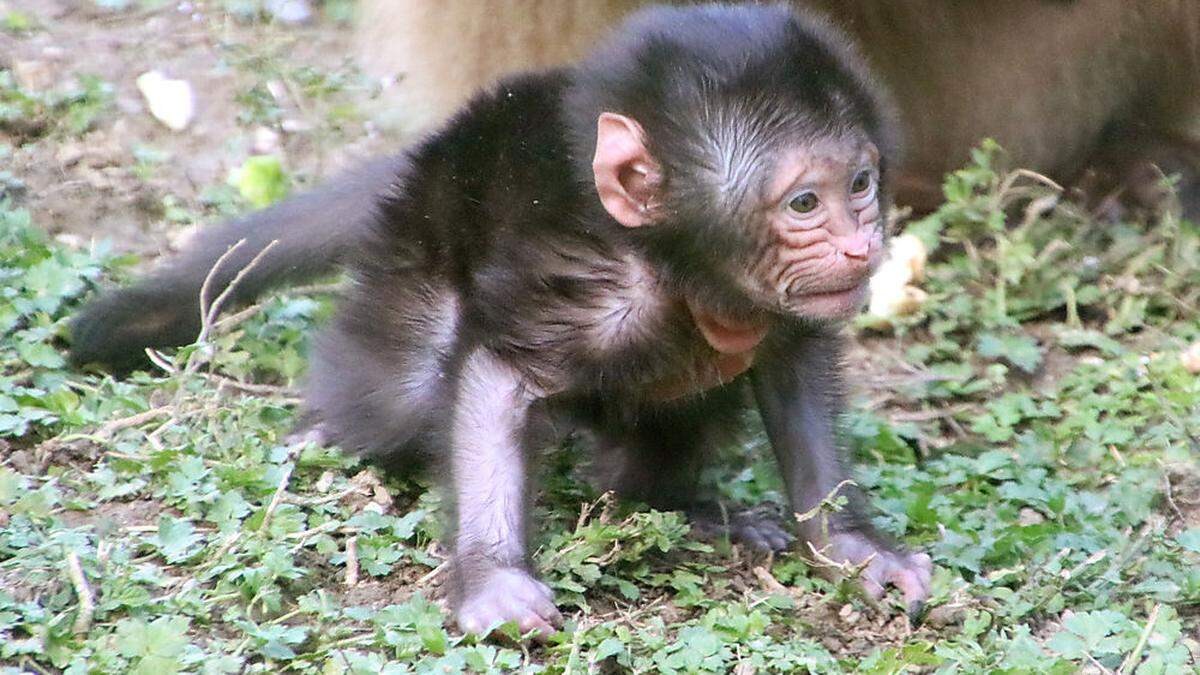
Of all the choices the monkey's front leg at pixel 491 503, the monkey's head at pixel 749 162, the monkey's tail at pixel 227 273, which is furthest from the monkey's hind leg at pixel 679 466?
the monkey's tail at pixel 227 273

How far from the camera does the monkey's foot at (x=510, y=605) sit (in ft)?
10.9

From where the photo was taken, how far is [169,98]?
247 inches

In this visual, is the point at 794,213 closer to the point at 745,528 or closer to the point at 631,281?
the point at 631,281

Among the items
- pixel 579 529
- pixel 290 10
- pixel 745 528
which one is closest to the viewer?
pixel 579 529

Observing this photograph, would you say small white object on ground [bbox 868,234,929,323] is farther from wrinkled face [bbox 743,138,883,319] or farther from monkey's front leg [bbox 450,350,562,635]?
monkey's front leg [bbox 450,350,562,635]

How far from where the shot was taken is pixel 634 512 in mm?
3828

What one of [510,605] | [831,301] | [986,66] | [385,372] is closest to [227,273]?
[385,372]

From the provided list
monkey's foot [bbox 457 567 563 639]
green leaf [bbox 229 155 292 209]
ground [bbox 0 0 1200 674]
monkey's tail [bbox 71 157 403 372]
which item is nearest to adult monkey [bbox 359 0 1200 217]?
ground [bbox 0 0 1200 674]

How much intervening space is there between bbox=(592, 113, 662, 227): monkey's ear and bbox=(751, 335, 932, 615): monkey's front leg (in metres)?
0.54

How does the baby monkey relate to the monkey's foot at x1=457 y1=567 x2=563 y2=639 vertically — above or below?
above

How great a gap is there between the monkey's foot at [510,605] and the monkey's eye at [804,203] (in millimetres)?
899

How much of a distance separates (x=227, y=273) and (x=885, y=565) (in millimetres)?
1889

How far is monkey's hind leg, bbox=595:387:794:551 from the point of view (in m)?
3.98

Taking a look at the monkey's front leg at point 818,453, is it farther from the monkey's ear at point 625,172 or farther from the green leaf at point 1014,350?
the green leaf at point 1014,350
